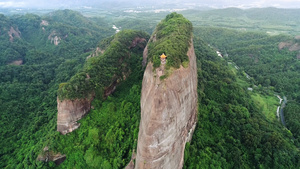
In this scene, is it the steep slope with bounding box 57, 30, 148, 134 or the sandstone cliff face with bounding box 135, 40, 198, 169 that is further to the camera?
the steep slope with bounding box 57, 30, 148, 134

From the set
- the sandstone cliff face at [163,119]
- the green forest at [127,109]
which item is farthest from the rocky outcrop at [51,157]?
A: the sandstone cliff face at [163,119]

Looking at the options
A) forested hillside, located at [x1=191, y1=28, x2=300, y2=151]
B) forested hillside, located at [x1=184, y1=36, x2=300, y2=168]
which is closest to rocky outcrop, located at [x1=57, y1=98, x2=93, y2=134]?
forested hillside, located at [x1=184, y1=36, x2=300, y2=168]

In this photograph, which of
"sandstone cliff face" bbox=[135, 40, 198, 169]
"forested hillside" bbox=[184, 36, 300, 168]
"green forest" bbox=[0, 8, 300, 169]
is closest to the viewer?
"sandstone cliff face" bbox=[135, 40, 198, 169]

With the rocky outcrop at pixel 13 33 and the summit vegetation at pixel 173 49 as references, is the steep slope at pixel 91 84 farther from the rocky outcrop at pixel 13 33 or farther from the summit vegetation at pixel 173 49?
the rocky outcrop at pixel 13 33

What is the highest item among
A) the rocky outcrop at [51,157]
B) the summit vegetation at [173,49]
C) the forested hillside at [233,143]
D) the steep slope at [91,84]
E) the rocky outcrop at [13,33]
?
the summit vegetation at [173,49]

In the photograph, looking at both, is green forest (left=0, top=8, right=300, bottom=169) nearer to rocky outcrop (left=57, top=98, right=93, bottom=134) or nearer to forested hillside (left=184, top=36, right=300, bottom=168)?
forested hillside (left=184, top=36, right=300, bottom=168)

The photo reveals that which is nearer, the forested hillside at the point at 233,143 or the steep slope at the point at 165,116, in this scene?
the steep slope at the point at 165,116

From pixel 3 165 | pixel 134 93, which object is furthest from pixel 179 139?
pixel 3 165
